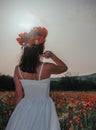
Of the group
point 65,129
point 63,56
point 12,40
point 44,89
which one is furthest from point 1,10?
point 65,129

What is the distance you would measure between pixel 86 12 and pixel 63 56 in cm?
46

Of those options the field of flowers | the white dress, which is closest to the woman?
the white dress

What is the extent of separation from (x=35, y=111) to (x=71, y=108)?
0.62m

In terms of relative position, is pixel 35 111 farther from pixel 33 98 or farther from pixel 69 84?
pixel 69 84

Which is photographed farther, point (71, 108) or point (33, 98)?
point (71, 108)

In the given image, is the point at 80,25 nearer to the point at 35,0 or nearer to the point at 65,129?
the point at 35,0

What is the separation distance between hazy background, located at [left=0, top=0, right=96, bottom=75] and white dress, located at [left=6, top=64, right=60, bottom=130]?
2.02 feet

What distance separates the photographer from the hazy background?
322 cm

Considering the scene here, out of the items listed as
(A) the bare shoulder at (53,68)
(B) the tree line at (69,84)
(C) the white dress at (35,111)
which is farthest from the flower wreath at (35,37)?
(B) the tree line at (69,84)

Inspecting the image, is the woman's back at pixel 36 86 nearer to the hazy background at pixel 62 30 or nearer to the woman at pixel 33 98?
the woman at pixel 33 98

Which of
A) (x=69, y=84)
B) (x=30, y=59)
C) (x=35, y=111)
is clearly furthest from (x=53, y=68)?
(x=69, y=84)

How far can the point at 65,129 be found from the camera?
314 cm

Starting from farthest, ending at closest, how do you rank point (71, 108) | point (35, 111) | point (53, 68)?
point (71, 108) < point (53, 68) < point (35, 111)

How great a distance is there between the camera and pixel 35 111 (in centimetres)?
263
